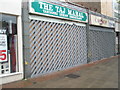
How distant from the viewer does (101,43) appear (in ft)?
53.0

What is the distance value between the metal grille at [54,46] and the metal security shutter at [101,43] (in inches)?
58.8

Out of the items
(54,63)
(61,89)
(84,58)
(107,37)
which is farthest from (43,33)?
(107,37)

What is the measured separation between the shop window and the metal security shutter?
768 centimetres

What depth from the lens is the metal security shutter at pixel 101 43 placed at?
14197mm

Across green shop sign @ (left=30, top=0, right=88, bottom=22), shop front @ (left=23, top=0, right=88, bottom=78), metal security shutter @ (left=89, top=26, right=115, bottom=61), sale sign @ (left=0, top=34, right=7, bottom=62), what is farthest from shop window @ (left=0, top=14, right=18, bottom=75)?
metal security shutter @ (left=89, top=26, right=115, bottom=61)

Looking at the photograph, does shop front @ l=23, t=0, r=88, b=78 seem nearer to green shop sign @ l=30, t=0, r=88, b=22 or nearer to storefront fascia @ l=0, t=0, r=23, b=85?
green shop sign @ l=30, t=0, r=88, b=22

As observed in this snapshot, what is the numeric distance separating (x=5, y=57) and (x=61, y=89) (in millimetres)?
3206

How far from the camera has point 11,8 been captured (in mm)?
7402

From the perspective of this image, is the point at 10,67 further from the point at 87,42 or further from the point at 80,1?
the point at 80,1

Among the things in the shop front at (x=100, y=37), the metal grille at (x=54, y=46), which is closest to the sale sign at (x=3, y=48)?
the metal grille at (x=54, y=46)

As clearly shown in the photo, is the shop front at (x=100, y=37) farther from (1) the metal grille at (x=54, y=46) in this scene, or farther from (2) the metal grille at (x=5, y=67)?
(2) the metal grille at (x=5, y=67)

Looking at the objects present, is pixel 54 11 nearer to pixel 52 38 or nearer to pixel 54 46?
pixel 52 38

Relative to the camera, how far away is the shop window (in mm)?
7438

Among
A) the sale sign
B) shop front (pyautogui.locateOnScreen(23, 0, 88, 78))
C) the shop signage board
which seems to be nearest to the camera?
the sale sign
